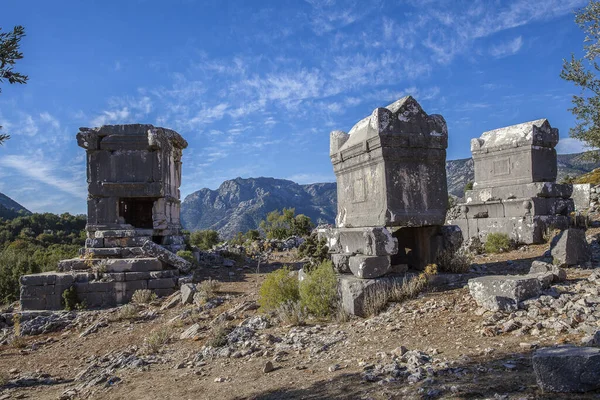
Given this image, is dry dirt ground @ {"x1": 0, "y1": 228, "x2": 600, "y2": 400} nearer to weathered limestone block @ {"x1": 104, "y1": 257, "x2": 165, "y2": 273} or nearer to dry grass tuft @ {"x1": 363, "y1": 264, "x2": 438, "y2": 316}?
dry grass tuft @ {"x1": 363, "y1": 264, "x2": 438, "y2": 316}

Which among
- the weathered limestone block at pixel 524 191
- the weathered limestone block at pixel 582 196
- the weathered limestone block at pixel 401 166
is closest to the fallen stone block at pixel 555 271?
the weathered limestone block at pixel 401 166

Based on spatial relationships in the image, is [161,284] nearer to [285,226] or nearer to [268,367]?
[268,367]

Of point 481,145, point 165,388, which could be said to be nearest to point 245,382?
point 165,388

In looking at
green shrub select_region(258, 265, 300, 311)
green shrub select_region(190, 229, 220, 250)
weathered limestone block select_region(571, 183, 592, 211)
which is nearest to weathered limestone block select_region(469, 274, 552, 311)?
green shrub select_region(258, 265, 300, 311)

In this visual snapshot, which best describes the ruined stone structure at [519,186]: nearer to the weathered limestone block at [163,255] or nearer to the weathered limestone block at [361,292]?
the weathered limestone block at [361,292]

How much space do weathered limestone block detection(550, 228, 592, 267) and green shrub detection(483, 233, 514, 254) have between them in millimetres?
2672

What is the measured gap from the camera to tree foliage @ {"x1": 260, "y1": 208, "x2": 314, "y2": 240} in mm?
20688

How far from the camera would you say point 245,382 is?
423 cm

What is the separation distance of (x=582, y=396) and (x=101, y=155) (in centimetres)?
1183

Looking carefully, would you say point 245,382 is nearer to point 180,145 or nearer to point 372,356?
point 372,356

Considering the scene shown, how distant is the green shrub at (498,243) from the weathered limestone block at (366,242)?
514 centimetres

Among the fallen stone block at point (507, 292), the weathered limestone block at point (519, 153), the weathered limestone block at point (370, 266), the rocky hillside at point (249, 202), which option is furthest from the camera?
the rocky hillside at point (249, 202)

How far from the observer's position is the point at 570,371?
2.75m

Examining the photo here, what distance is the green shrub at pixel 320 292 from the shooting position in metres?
5.90
